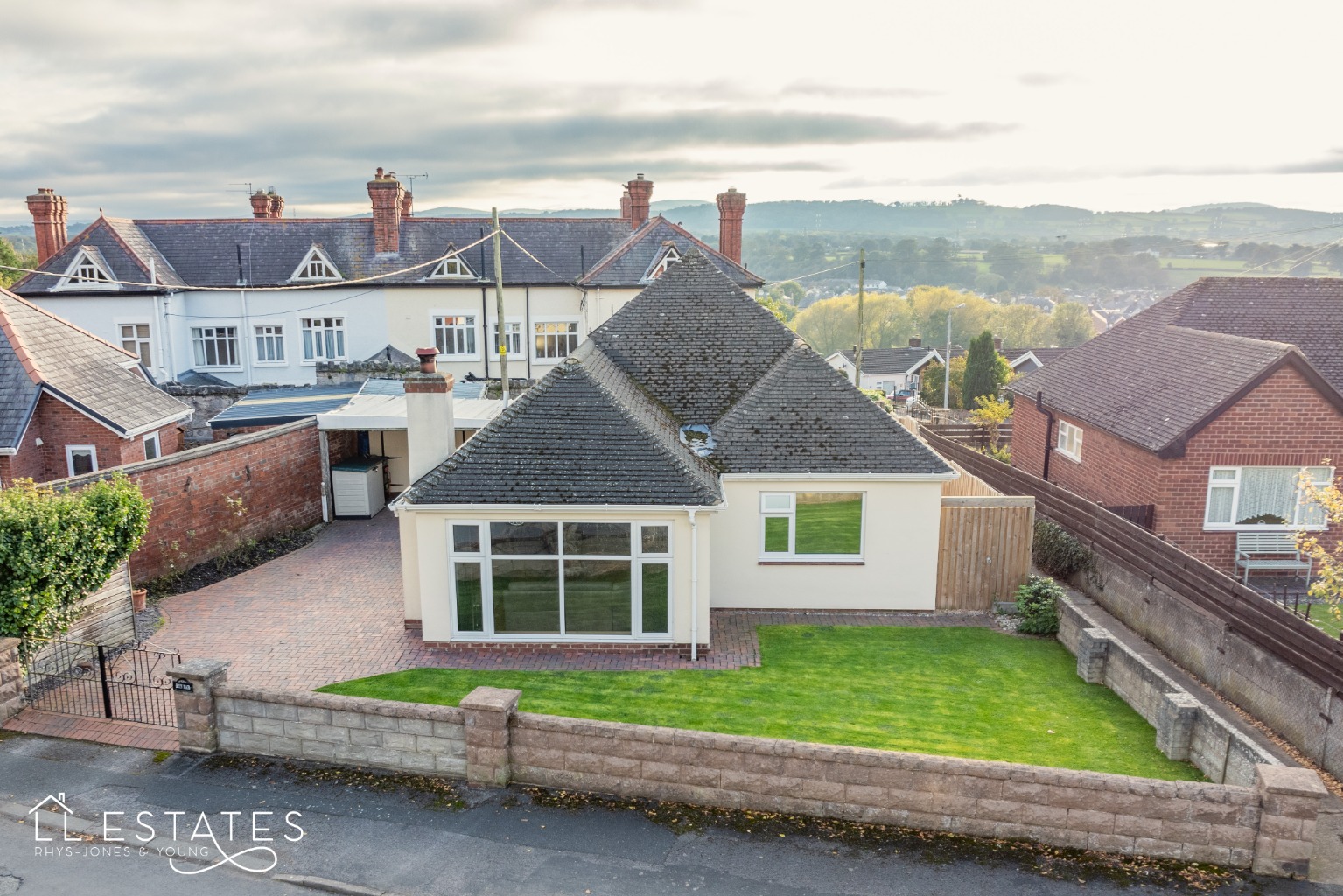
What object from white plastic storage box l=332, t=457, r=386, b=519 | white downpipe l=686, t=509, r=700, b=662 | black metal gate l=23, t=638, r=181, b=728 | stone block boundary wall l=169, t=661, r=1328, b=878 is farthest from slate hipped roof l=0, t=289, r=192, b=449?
white downpipe l=686, t=509, r=700, b=662

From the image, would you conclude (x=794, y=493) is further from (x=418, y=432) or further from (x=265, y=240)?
(x=265, y=240)

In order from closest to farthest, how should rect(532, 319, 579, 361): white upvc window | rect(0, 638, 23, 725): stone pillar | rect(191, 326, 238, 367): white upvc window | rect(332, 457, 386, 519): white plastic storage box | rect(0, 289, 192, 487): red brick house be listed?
rect(0, 638, 23, 725): stone pillar < rect(0, 289, 192, 487): red brick house < rect(332, 457, 386, 519): white plastic storage box < rect(191, 326, 238, 367): white upvc window < rect(532, 319, 579, 361): white upvc window

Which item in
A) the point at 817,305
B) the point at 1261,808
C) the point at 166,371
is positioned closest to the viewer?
the point at 1261,808

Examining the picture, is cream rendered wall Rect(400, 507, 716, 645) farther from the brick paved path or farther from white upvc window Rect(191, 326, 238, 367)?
white upvc window Rect(191, 326, 238, 367)

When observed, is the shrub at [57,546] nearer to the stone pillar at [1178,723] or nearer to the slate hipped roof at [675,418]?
the slate hipped roof at [675,418]

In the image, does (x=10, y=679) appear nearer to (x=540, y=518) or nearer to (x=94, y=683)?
(x=94, y=683)

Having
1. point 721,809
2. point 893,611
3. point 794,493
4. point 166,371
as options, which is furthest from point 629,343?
point 166,371
